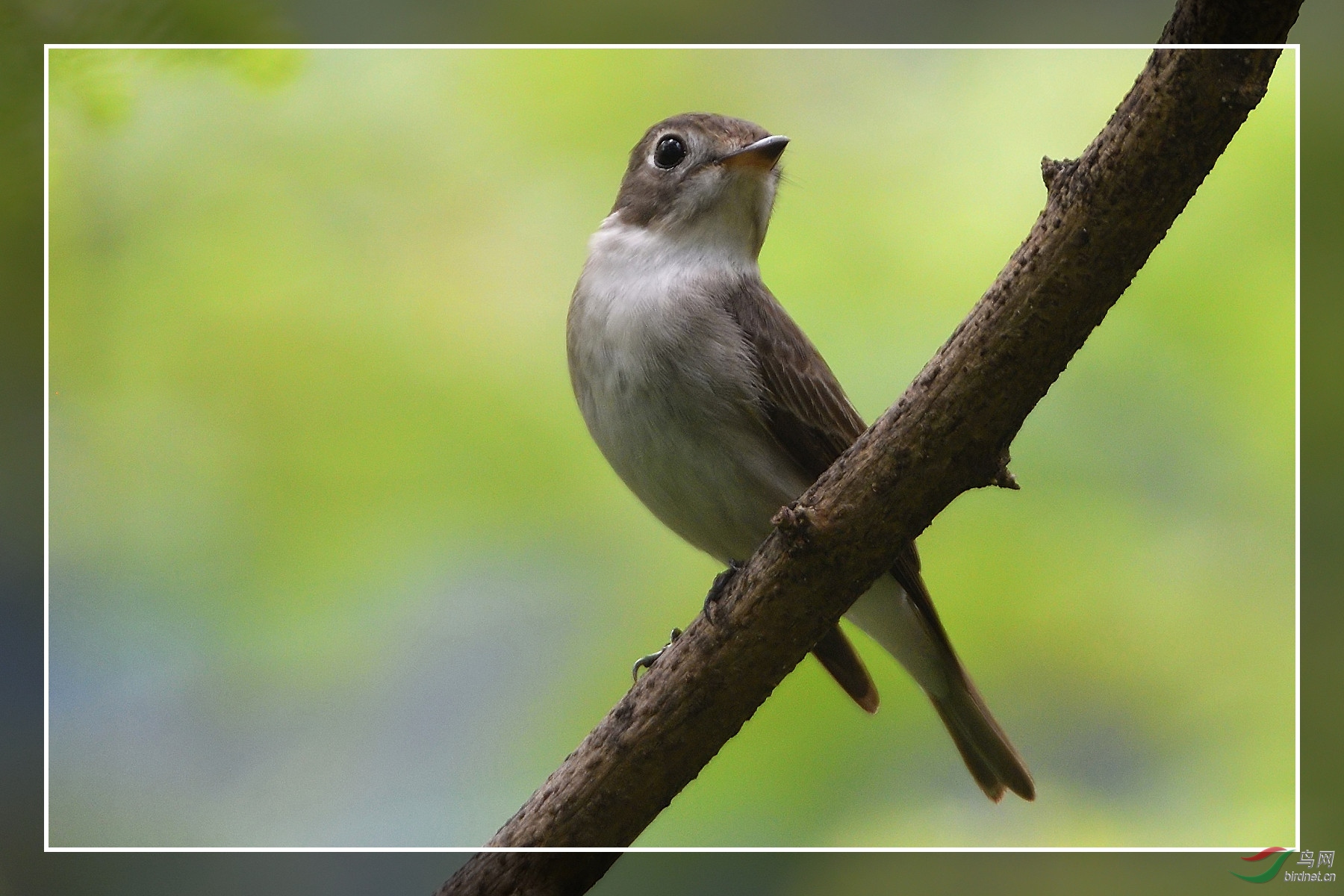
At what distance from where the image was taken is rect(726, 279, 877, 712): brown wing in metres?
2.46

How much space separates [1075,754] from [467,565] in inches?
53.7

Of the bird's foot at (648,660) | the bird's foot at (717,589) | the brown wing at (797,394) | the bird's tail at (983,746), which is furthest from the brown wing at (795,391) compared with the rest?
the bird's tail at (983,746)

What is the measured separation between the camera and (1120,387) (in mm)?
2445

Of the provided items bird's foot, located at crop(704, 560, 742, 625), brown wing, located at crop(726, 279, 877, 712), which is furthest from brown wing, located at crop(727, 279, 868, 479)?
bird's foot, located at crop(704, 560, 742, 625)

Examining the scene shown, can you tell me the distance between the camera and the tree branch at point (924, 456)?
1830 millimetres

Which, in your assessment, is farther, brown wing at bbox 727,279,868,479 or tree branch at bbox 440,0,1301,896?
brown wing at bbox 727,279,868,479

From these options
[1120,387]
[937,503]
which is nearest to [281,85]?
[937,503]

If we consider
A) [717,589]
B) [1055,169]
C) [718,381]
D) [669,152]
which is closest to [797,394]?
[718,381]

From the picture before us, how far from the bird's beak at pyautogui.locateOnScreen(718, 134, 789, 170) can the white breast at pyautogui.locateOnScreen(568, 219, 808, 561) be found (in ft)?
0.71

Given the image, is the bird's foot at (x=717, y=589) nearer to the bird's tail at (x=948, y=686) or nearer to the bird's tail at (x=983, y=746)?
the bird's tail at (x=948, y=686)

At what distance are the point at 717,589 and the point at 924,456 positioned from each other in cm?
60

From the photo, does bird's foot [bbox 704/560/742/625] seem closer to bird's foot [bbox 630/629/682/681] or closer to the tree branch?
the tree branch

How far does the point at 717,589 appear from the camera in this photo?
7.93 feet

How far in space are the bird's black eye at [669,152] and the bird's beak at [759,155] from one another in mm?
114
